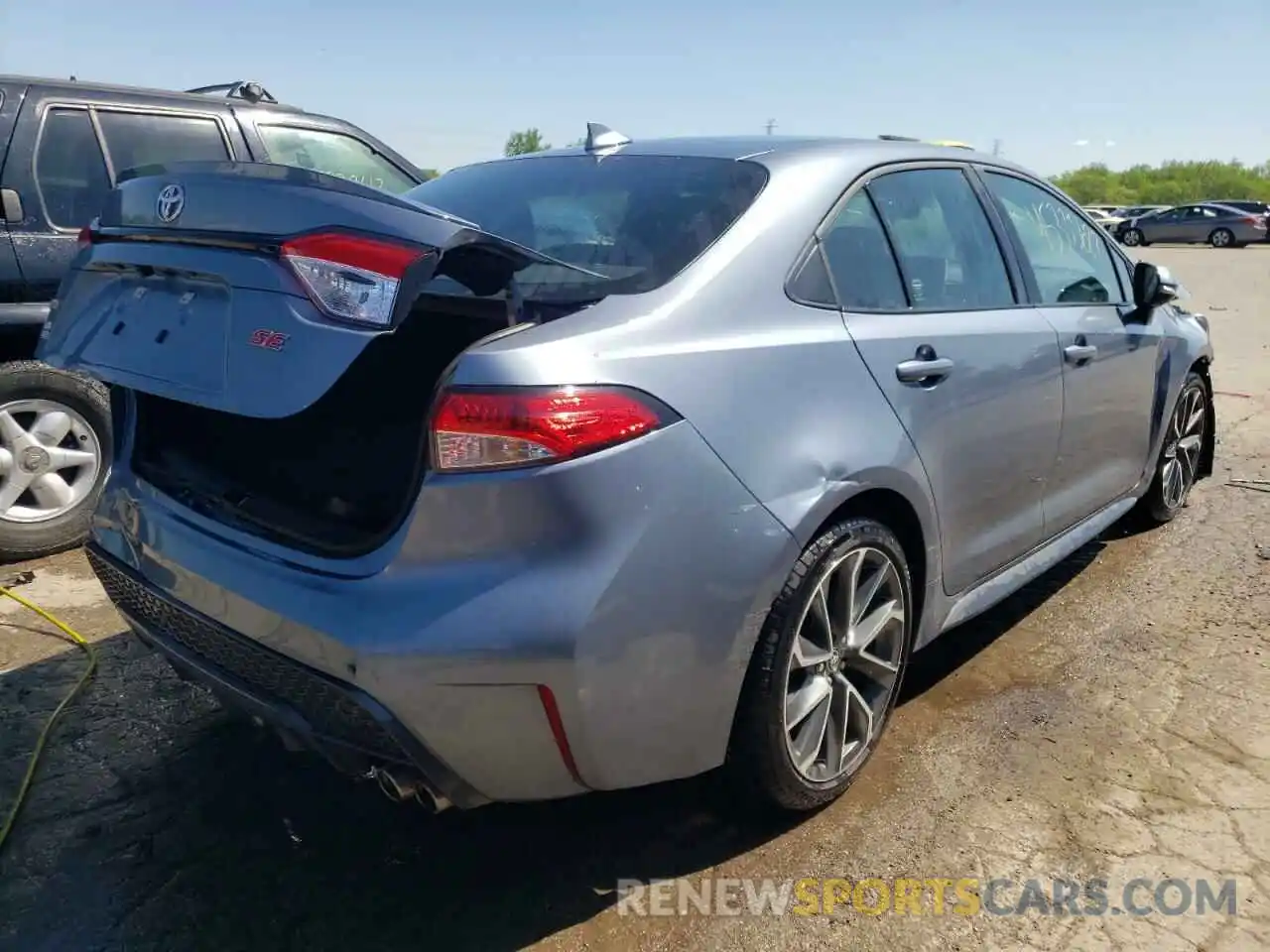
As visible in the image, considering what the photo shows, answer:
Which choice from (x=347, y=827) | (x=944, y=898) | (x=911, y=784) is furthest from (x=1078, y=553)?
(x=347, y=827)

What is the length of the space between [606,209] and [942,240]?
1.07 meters

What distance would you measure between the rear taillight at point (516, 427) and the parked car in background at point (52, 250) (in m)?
3.05

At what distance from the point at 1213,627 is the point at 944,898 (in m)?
2.10

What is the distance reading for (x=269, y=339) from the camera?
2047mm

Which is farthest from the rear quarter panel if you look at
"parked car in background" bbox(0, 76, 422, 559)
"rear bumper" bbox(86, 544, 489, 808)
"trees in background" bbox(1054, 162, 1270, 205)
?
"trees in background" bbox(1054, 162, 1270, 205)

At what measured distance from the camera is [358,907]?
232 cm

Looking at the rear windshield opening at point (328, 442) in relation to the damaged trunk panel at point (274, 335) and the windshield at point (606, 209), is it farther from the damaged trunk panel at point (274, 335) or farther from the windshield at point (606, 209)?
the windshield at point (606, 209)

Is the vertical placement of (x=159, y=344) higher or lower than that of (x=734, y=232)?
lower

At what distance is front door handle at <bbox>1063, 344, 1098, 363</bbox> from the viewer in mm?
3490

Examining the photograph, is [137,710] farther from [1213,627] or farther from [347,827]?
[1213,627]

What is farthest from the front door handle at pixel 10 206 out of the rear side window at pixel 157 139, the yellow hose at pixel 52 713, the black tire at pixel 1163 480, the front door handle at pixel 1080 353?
the black tire at pixel 1163 480

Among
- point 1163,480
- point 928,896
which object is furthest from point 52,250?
point 1163,480

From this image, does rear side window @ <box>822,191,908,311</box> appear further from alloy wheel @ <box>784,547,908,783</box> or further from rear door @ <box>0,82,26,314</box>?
rear door @ <box>0,82,26,314</box>

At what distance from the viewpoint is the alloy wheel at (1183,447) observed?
15.6 feet
